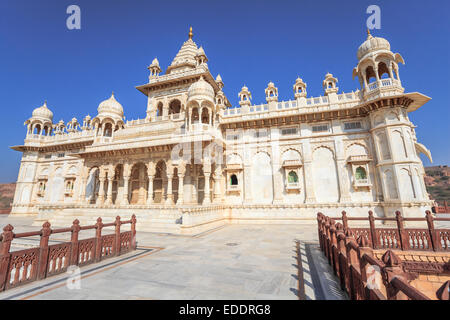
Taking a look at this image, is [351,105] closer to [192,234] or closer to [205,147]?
[205,147]

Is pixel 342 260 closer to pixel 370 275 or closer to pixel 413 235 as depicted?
pixel 370 275

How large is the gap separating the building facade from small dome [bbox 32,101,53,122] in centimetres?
1436

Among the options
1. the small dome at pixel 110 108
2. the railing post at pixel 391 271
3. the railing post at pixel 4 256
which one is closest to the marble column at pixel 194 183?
the small dome at pixel 110 108

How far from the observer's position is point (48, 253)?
16.0ft

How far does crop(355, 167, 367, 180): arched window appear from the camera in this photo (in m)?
15.5

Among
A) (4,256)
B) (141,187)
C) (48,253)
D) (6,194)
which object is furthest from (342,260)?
(6,194)

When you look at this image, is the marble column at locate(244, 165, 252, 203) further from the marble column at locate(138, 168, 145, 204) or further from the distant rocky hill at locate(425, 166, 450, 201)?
the distant rocky hill at locate(425, 166, 450, 201)

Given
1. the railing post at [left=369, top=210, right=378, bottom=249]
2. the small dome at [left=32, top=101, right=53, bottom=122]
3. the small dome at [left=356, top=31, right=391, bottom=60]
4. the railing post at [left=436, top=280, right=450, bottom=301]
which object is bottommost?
the railing post at [left=369, top=210, right=378, bottom=249]

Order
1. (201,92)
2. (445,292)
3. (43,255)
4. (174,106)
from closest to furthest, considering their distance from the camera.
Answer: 1. (445,292)
2. (43,255)
3. (201,92)
4. (174,106)

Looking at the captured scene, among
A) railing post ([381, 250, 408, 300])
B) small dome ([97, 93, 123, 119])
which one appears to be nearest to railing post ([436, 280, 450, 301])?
railing post ([381, 250, 408, 300])

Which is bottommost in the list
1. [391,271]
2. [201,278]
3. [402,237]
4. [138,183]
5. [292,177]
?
[201,278]

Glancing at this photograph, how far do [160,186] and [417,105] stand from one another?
2145cm

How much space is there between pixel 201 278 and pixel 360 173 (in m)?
15.2
